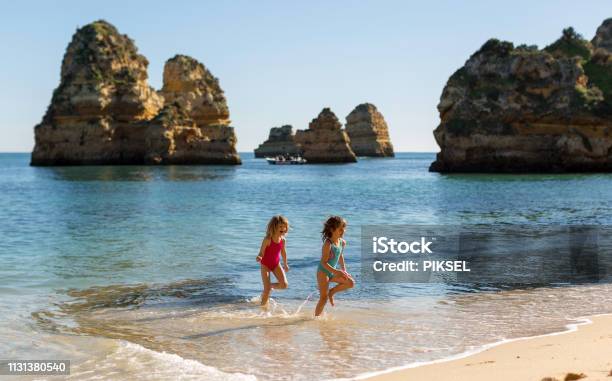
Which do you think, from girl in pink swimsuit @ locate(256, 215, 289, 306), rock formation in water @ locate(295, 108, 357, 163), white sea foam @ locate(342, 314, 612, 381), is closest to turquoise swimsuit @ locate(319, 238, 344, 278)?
girl in pink swimsuit @ locate(256, 215, 289, 306)

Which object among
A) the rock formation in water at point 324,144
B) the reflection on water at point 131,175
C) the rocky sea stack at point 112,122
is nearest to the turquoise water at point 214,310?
the reflection on water at point 131,175

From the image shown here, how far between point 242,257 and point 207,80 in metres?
117

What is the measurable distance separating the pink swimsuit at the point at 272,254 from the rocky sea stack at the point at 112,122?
9795 cm

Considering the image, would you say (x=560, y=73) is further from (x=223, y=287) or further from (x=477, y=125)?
(x=223, y=287)

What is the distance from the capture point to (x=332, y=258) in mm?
10062

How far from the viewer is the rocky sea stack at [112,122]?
106750mm

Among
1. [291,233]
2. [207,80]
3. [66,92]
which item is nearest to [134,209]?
[291,233]

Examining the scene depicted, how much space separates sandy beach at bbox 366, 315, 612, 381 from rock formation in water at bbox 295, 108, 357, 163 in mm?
132004

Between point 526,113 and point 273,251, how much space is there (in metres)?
68.9

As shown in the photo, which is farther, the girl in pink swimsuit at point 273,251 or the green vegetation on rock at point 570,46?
the green vegetation on rock at point 570,46

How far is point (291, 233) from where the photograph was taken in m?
22.8

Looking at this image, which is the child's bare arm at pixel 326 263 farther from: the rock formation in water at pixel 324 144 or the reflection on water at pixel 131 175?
the rock formation in water at pixel 324 144

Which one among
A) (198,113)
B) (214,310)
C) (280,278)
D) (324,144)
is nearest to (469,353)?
(280,278)

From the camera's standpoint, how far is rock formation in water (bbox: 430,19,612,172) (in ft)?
236
